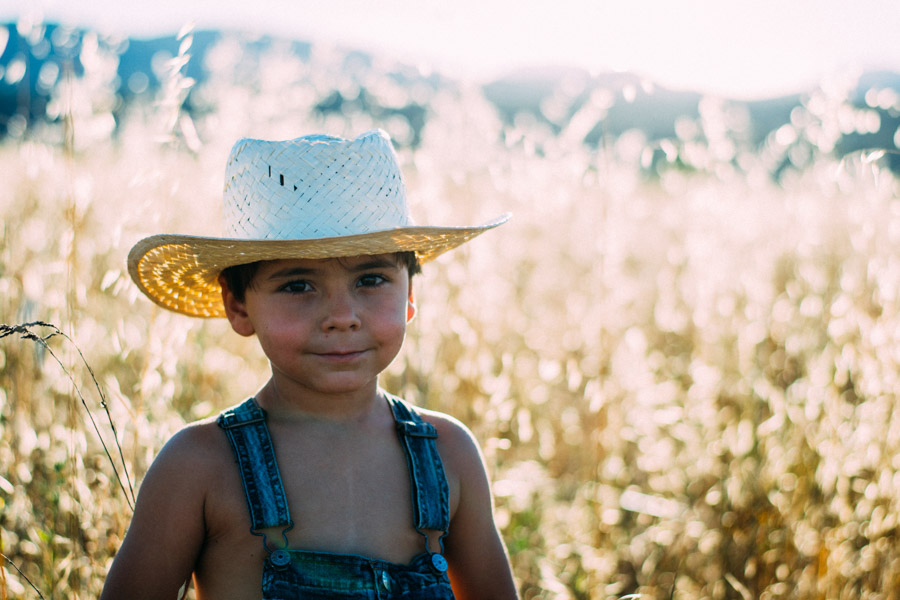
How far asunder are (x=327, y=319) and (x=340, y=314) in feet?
0.09

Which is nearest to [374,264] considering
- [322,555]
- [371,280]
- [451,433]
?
[371,280]

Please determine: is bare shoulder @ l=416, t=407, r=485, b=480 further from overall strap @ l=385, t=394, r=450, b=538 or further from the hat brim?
the hat brim

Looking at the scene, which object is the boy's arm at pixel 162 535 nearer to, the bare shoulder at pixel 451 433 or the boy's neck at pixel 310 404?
the boy's neck at pixel 310 404

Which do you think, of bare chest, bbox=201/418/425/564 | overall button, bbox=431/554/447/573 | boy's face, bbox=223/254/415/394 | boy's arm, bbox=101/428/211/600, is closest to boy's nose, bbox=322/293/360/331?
boy's face, bbox=223/254/415/394

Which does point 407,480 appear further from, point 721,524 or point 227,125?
point 227,125

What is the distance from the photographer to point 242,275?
5.33ft

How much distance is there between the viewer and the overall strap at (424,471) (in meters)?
1.59

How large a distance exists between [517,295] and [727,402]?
1350 mm

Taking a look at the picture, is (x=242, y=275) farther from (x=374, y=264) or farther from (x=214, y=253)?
(x=374, y=264)

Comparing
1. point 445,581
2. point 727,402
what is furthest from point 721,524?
point 445,581

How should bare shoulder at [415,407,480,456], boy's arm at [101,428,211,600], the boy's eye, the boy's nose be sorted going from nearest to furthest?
boy's arm at [101,428,211,600] < the boy's nose < the boy's eye < bare shoulder at [415,407,480,456]

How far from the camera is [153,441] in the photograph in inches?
81.6

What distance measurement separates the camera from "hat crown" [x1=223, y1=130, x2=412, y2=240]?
5.04 feet

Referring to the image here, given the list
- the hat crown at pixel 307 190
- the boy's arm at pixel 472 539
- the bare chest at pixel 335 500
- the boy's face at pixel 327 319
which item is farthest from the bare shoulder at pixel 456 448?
the hat crown at pixel 307 190
